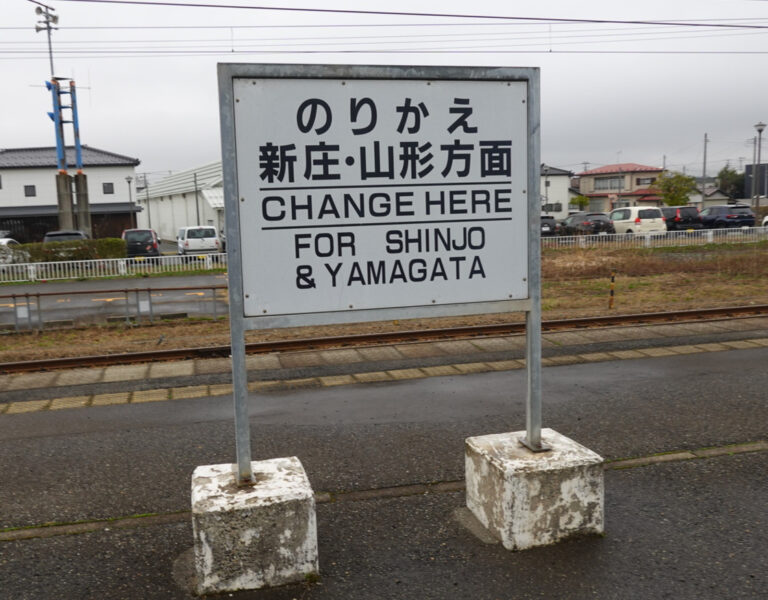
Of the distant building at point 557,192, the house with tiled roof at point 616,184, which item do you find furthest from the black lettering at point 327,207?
the house with tiled roof at point 616,184

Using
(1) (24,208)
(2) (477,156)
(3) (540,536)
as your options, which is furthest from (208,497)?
(1) (24,208)

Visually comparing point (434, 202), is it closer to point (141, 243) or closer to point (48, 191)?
point (141, 243)

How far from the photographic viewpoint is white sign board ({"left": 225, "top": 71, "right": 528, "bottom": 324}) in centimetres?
372

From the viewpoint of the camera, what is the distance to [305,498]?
3564 millimetres

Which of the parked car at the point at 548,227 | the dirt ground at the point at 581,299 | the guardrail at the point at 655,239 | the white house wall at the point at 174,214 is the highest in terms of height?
the white house wall at the point at 174,214

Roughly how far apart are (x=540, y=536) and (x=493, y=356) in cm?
590

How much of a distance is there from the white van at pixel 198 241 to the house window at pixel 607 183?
6595 centimetres

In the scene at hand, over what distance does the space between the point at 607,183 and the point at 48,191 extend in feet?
214

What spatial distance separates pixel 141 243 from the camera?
100.0 ft

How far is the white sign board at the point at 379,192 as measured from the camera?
372 cm

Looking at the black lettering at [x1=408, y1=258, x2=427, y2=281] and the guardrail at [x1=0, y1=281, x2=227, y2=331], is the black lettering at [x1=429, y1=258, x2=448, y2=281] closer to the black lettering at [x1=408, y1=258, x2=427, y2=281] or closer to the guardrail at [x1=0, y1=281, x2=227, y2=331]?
the black lettering at [x1=408, y1=258, x2=427, y2=281]

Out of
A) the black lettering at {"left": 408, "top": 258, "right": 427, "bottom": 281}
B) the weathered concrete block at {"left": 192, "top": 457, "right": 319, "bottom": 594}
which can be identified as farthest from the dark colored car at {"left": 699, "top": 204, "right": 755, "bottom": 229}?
the weathered concrete block at {"left": 192, "top": 457, "right": 319, "bottom": 594}

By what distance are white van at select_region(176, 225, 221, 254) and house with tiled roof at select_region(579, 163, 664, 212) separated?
5706cm

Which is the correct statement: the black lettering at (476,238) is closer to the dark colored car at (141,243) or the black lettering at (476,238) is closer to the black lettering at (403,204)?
the black lettering at (403,204)
